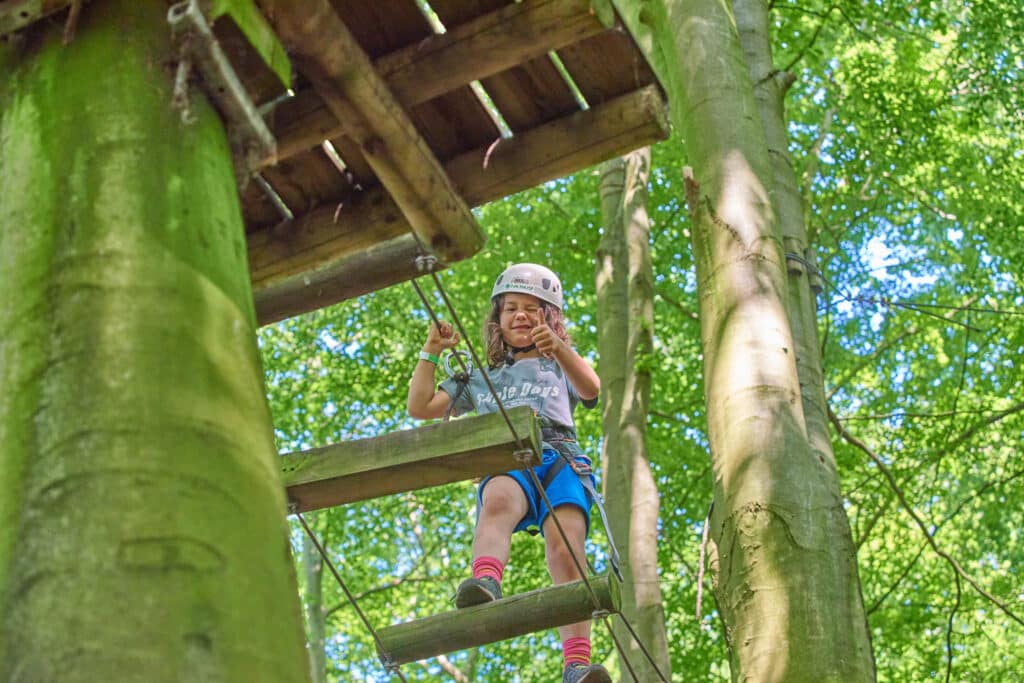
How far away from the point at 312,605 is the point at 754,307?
10105mm

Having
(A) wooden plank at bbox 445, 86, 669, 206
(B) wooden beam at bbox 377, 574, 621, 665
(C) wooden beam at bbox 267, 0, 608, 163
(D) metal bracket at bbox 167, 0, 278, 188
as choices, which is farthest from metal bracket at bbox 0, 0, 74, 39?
(B) wooden beam at bbox 377, 574, 621, 665

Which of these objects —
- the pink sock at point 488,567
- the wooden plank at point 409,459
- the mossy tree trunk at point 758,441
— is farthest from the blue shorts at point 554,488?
the wooden plank at point 409,459

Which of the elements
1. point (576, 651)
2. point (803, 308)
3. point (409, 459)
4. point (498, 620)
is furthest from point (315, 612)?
point (409, 459)

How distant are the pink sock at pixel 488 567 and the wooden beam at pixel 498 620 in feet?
0.75

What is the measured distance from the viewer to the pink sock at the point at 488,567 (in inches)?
175

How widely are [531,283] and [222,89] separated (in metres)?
2.78

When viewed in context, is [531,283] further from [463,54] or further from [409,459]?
[463,54]

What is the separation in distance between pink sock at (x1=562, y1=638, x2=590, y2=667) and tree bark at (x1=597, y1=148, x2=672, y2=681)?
2852mm

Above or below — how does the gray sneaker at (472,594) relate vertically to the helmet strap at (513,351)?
below

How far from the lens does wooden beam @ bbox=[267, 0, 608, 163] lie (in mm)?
3212

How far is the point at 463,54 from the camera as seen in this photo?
326 cm

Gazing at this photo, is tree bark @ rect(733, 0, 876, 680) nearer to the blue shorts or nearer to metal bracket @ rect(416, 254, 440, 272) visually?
the blue shorts

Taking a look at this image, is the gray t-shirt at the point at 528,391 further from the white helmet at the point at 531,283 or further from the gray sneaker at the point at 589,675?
the gray sneaker at the point at 589,675

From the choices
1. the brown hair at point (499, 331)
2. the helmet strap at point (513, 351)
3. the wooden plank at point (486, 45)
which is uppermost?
the brown hair at point (499, 331)
